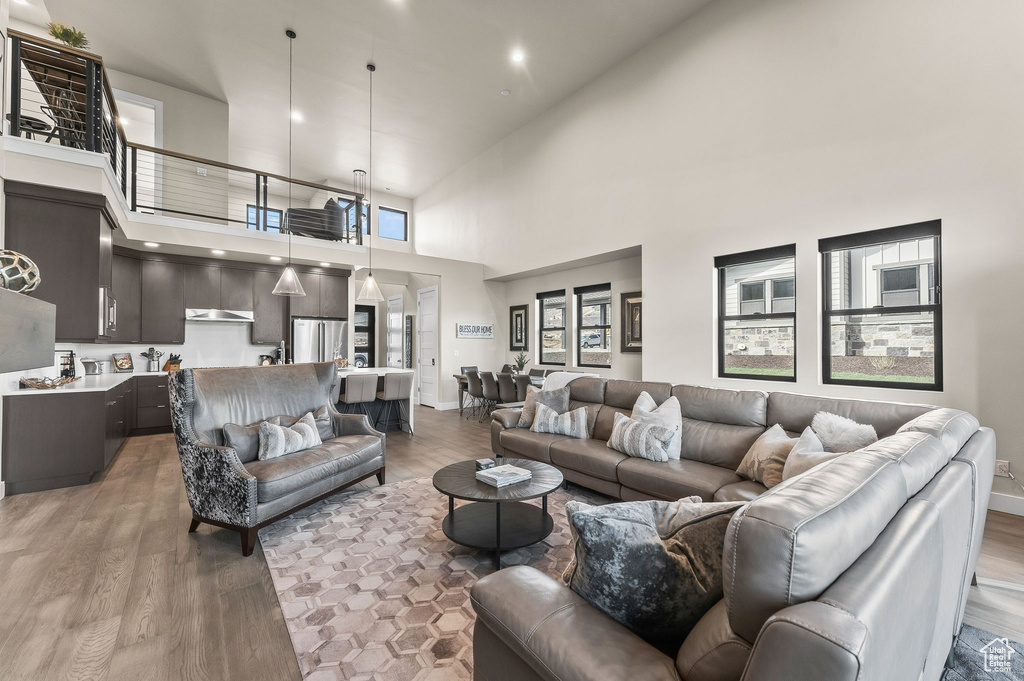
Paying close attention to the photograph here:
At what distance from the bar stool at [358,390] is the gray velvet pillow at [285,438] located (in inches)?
70.7

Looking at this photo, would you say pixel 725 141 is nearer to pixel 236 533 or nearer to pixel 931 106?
pixel 931 106

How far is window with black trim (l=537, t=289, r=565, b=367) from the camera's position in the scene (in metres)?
7.86

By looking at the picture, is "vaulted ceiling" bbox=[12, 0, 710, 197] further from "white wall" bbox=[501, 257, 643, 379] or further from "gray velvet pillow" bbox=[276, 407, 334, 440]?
"gray velvet pillow" bbox=[276, 407, 334, 440]

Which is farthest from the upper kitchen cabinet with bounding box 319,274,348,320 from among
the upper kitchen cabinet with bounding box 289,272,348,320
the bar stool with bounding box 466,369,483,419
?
the bar stool with bounding box 466,369,483,419

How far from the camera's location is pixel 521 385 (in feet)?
21.9

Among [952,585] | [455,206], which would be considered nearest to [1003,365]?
[952,585]

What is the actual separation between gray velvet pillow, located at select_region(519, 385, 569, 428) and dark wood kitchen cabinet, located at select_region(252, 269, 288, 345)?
479cm

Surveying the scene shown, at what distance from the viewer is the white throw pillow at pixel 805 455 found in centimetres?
234

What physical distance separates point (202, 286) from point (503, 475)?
6178 millimetres

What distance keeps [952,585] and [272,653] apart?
2.61 metres

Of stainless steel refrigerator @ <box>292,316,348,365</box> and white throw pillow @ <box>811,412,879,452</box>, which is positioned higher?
stainless steel refrigerator @ <box>292,316,348,365</box>

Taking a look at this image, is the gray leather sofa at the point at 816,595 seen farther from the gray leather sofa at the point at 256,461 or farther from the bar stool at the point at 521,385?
the bar stool at the point at 521,385

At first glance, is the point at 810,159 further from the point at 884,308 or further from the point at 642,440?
the point at 642,440

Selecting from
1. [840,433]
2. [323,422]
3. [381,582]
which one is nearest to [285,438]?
[323,422]
